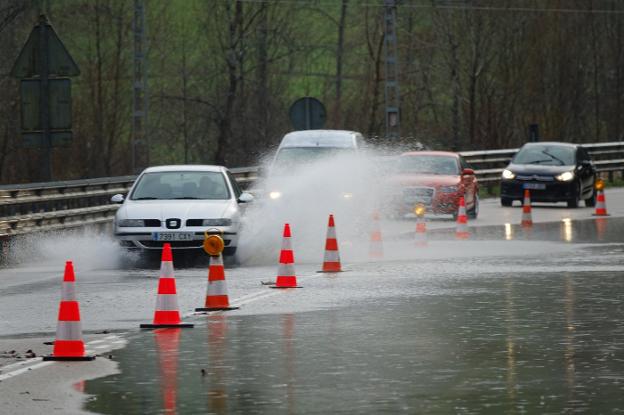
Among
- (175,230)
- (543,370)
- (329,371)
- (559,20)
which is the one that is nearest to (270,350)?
(329,371)

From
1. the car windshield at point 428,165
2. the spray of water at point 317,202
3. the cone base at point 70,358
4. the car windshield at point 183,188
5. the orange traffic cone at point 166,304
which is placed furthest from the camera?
the car windshield at point 428,165

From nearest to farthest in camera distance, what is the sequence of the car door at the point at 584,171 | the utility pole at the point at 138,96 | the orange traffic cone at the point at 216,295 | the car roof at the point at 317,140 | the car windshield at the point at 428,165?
the orange traffic cone at the point at 216,295 < the car roof at the point at 317,140 < the car windshield at the point at 428,165 < the car door at the point at 584,171 < the utility pole at the point at 138,96

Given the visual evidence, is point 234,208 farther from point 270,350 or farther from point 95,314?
point 270,350

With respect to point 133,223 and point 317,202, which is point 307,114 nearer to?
point 317,202

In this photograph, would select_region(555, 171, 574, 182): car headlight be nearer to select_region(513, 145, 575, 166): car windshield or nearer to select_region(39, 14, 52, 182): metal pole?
select_region(513, 145, 575, 166): car windshield

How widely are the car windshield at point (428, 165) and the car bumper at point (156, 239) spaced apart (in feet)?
45.8

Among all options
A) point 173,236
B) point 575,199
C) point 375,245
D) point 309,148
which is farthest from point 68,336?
point 575,199

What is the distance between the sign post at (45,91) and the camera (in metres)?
24.6

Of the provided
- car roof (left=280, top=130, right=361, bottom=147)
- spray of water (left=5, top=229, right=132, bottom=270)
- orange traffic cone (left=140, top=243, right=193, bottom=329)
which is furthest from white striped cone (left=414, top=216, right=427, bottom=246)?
orange traffic cone (left=140, top=243, right=193, bottom=329)

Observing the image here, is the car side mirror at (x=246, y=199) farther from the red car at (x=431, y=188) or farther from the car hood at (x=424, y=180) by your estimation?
the car hood at (x=424, y=180)

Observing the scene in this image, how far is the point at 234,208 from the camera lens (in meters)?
25.6

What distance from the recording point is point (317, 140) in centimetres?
3603

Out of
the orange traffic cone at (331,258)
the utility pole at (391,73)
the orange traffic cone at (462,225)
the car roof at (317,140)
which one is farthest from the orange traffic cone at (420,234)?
the utility pole at (391,73)

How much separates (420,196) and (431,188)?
11.5 inches
